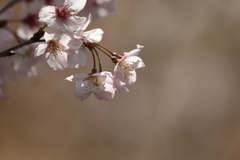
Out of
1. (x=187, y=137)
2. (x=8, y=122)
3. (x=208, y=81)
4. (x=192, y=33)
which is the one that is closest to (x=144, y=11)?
(x=192, y=33)

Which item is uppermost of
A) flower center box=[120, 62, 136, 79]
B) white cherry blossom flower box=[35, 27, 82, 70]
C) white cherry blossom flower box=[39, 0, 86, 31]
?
white cherry blossom flower box=[39, 0, 86, 31]

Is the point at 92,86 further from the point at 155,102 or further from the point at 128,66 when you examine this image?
the point at 155,102

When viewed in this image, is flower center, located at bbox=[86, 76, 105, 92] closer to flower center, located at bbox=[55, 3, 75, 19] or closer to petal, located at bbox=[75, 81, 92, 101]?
petal, located at bbox=[75, 81, 92, 101]

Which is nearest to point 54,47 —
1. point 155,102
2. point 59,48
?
point 59,48

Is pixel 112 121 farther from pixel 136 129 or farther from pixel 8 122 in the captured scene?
pixel 8 122

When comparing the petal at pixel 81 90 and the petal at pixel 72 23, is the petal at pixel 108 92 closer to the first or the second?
the petal at pixel 81 90

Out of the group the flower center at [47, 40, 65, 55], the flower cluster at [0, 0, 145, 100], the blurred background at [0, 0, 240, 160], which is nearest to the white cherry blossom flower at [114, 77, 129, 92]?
the flower cluster at [0, 0, 145, 100]
